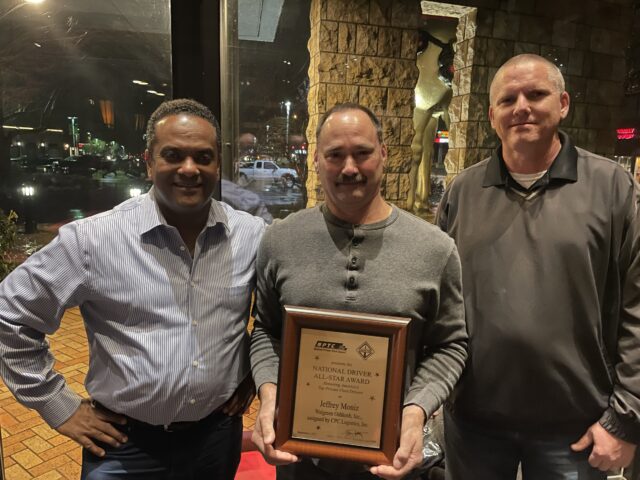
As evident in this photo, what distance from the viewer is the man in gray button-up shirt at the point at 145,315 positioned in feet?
3.84

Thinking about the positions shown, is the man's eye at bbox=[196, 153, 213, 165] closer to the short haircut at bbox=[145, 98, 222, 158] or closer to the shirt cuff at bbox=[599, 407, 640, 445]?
the short haircut at bbox=[145, 98, 222, 158]

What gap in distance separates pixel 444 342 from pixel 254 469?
160cm

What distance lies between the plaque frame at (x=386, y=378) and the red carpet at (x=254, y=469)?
4.56ft

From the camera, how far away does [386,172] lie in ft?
12.0

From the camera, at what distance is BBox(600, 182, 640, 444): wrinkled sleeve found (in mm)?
1188

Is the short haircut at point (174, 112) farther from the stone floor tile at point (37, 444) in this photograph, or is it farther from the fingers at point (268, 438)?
the stone floor tile at point (37, 444)

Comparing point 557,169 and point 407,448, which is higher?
point 557,169

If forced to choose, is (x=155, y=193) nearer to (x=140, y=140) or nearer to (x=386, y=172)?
(x=386, y=172)

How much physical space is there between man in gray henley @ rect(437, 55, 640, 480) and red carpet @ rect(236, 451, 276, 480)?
4.25 ft

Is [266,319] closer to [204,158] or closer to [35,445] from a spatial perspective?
[204,158]

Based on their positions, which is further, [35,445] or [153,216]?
[35,445]

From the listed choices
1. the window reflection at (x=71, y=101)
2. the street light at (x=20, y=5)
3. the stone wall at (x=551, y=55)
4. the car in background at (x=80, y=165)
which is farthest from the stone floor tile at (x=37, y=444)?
the street light at (x=20, y=5)

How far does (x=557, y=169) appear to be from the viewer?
1278 mm

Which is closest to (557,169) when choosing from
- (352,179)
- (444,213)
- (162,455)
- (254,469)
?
(444,213)
